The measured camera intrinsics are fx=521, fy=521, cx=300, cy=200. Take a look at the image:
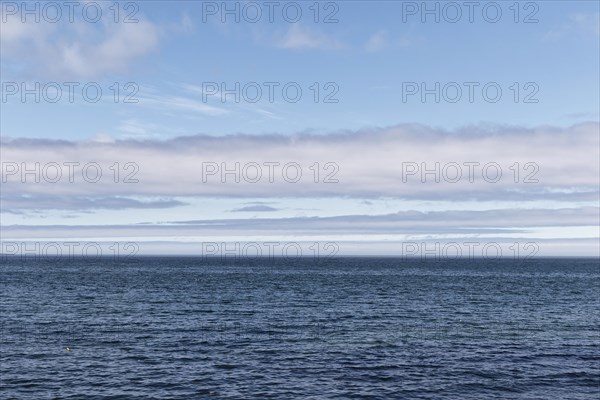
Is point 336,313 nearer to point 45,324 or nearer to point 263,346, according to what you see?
point 263,346

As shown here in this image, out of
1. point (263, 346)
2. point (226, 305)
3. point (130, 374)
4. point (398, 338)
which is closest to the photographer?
point (130, 374)

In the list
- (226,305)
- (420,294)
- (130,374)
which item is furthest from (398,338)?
(420,294)

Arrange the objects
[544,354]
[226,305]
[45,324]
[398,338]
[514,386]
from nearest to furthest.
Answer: [514,386] → [544,354] → [398,338] → [45,324] → [226,305]

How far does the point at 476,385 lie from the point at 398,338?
54.5 feet

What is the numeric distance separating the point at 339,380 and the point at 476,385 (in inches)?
384

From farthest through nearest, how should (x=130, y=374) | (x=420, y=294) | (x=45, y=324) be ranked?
(x=420, y=294) < (x=45, y=324) < (x=130, y=374)

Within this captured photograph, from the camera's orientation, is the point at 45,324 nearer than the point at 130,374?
No

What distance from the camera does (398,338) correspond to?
53594 millimetres

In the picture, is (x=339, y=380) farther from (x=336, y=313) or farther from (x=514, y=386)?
(x=336, y=313)

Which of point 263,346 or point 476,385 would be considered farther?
point 263,346

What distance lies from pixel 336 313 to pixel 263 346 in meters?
23.5

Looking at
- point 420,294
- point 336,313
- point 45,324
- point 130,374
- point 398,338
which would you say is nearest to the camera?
point 130,374

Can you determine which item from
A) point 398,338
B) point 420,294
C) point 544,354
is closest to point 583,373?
point 544,354

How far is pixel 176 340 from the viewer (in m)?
52.2
